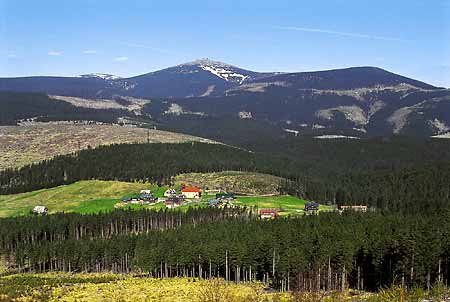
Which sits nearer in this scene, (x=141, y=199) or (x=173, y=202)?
(x=173, y=202)

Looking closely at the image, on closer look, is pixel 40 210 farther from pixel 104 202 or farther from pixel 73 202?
pixel 104 202

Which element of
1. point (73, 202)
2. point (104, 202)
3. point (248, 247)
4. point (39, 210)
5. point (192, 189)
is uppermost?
point (248, 247)

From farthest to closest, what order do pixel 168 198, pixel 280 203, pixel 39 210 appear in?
pixel 168 198
pixel 39 210
pixel 280 203

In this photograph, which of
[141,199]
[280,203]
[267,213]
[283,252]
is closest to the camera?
[283,252]

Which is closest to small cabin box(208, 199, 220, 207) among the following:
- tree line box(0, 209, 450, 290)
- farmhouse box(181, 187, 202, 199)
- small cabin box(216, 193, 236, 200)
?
small cabin box(216, 193, 236, 200)

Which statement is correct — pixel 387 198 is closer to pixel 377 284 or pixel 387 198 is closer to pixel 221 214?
pixel 221 214

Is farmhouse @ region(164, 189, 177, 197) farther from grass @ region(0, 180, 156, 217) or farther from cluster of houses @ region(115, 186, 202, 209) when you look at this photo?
grass @ region(0, 180, 156, 217)

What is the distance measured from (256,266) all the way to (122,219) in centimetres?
5962

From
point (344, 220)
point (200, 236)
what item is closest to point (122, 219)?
point (200, 236)

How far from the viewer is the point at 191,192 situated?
18238 centimetres

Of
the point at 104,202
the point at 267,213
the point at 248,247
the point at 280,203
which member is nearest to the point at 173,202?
the point at 104,202

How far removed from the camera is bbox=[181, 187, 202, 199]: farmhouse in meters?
181

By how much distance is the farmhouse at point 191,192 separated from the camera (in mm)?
181250

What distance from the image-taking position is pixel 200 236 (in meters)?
101
